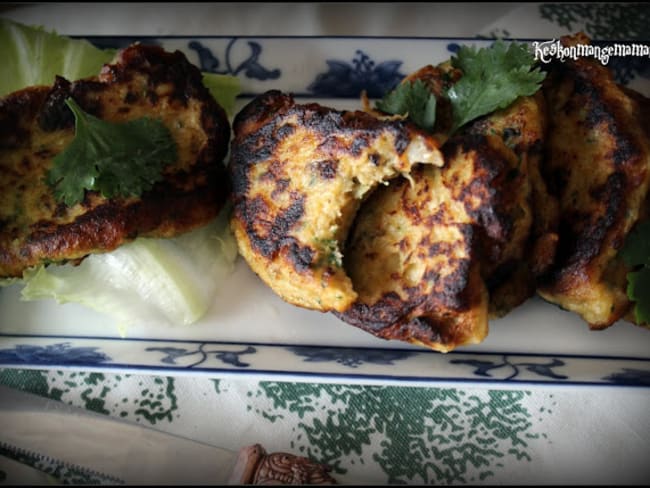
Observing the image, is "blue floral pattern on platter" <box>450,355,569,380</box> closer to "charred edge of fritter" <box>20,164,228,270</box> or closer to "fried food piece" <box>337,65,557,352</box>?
"fried food piece" <box>337,65,557,352</box>

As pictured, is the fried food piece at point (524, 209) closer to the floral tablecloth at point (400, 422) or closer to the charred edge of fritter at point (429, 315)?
the charred edge of fritter at point (429, 315)

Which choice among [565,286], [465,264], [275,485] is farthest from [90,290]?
[565,286]

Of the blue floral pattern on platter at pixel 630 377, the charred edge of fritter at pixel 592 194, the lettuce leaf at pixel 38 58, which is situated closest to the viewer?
the charred edge of fritter at pixel 592 194

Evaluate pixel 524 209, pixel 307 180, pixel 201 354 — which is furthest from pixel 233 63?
pixel 524 209

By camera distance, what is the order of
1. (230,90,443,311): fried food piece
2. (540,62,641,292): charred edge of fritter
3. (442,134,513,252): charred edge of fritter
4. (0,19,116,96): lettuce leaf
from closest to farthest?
(442,134,513,252): charred edge of fritter → (230,90,443,311): fried food piece → (540,62,641,292): charred edge of fritter → (0,19,116,96): lettuce leaf

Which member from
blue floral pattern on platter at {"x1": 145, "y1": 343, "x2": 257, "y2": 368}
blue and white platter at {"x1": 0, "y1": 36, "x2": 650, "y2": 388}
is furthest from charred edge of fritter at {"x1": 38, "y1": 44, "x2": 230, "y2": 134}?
blue floral pattern on platter at {"x1": 145, "y1": 343, "x2": 257, "y2": 368}

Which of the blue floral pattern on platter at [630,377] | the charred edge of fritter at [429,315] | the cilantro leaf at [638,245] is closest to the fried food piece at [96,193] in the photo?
the charred edge of fritter at [429,315]

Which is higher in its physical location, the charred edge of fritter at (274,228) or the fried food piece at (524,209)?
the fried food piece at (524,209)
